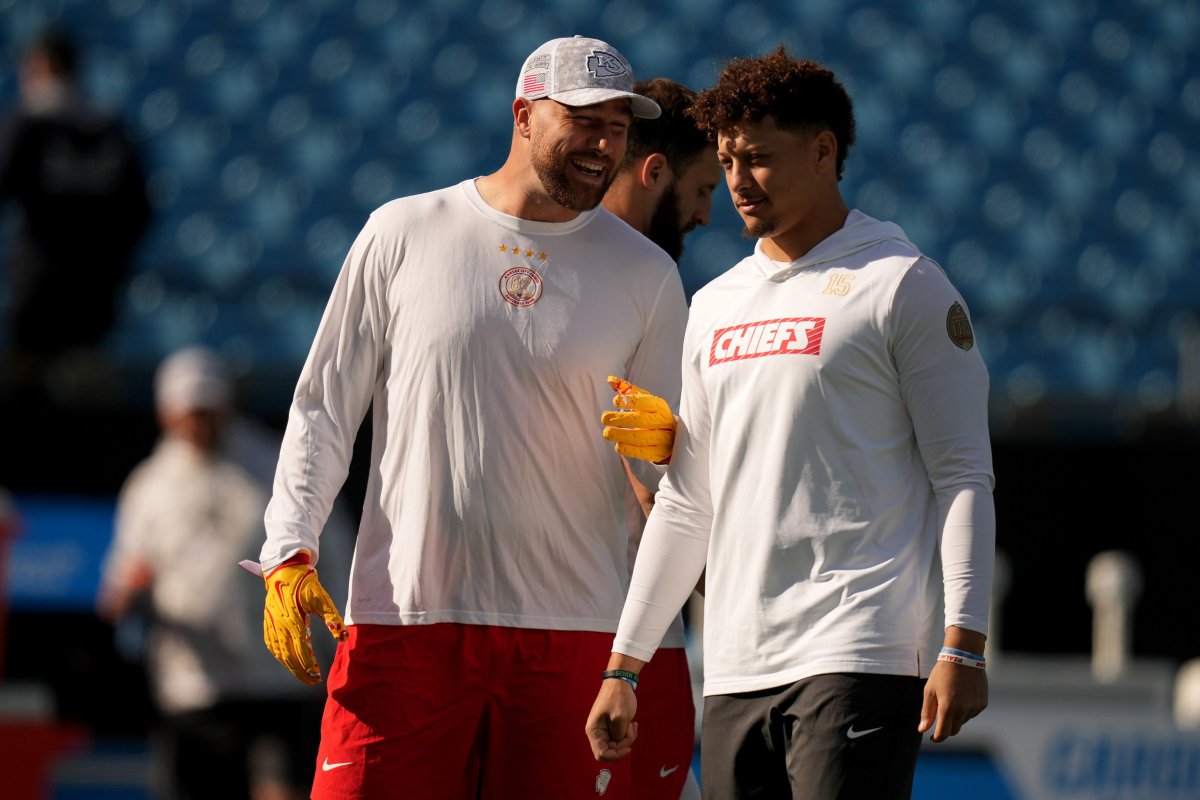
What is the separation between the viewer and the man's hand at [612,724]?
3301 millimetres

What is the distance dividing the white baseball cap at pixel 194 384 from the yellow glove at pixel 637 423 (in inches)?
137

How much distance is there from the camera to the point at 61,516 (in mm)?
7340

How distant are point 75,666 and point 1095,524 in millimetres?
4143

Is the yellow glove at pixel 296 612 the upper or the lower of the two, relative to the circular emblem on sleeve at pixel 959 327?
lower

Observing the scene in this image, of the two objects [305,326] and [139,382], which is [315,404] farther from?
[305,326]

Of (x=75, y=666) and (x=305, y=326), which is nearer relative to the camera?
(x=75, y=666)

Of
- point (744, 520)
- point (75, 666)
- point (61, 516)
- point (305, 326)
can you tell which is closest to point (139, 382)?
point (61, 516)

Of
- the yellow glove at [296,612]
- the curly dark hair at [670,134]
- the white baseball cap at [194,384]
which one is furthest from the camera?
the white baseball cap at [194,384]

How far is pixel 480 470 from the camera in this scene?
141 inches

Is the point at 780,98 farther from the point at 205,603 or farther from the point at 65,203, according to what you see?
the point at 65,203

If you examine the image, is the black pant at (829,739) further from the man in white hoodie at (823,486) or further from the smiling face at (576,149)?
the smiling face at (576,149)

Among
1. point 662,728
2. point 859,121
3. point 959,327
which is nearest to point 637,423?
point 959,327

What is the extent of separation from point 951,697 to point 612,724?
65 cm

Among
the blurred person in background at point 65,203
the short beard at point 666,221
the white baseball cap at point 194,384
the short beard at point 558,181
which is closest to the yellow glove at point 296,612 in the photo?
the short beard at point 558,181
